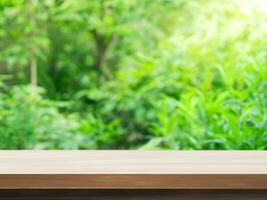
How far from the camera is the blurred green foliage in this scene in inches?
165

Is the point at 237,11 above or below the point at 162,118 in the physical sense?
above

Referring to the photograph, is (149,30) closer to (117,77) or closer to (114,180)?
(117,77)

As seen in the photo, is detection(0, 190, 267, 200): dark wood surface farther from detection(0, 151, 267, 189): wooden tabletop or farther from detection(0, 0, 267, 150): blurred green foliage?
detection(0, 0, 267, 150): blurred green foliage

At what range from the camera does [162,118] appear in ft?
11.9

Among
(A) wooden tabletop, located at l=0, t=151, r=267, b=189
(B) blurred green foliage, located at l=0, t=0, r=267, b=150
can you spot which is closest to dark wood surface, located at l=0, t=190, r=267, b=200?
(A) wooden tabletop, located at l=0, t=151, r=267, b=189

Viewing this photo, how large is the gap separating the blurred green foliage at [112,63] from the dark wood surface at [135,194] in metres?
2.32

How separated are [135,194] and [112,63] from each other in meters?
3.77

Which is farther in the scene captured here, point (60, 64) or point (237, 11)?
point (60, 64)

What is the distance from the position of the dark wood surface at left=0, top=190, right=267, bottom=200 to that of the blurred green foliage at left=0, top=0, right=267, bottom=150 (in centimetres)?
232

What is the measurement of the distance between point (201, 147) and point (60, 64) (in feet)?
6.83

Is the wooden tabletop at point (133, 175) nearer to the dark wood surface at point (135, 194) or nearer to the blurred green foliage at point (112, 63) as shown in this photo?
the dark wood surface at point (135, 194)

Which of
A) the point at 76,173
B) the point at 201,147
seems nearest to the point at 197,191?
the point at 76,173

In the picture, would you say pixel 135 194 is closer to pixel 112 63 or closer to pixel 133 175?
pixel 133 175

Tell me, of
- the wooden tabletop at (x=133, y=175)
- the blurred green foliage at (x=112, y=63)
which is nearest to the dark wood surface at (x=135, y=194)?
the wooden tabletop at (x=133, y=175)
